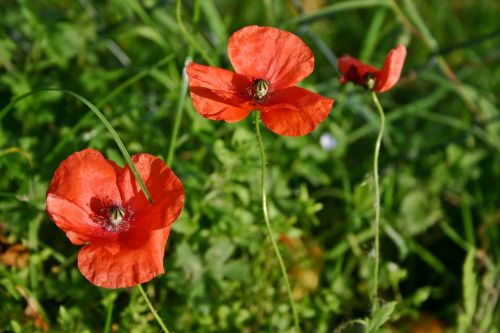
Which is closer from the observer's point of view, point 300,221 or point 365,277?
point 365,277

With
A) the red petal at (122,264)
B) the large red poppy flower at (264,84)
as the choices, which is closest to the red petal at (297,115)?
the large red poppy flower at (264,84)

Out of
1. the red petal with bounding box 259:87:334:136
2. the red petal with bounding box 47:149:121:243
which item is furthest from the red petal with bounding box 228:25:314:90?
the red petal with bounding box 47:149:121:243

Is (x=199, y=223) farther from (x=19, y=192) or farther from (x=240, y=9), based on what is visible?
(x=240, y=9)

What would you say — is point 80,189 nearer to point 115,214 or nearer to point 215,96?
point 115,214

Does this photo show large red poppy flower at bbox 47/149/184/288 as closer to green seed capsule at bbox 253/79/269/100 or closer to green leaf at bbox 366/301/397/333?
green seed capsule at bbox 253/79/269/100

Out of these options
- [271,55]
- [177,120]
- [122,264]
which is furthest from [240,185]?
[122,264]

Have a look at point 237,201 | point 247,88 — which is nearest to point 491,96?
point 237,201
